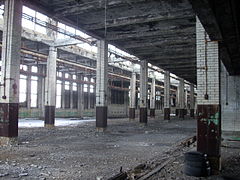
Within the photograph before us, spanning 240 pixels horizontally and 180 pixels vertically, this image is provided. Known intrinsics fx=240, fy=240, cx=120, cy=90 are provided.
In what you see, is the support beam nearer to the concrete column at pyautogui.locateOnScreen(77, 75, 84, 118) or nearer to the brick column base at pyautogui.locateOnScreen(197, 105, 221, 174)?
the concrete column at pyautogui.locateOnScreen(77, 75, 84, 118)

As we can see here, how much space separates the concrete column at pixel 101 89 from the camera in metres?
18.2

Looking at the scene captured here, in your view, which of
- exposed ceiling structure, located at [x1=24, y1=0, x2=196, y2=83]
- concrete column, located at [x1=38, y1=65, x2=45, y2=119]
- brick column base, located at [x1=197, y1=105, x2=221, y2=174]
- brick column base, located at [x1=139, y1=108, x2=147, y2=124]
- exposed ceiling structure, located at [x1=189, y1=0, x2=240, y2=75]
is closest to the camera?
exposed ceiling structure, located at [x1=189, y1=0, x2=240, y2=75]

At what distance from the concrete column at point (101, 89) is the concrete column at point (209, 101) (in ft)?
Result: 35.2

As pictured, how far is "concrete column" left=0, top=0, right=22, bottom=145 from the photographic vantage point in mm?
11922

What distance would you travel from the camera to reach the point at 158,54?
78.9 feet

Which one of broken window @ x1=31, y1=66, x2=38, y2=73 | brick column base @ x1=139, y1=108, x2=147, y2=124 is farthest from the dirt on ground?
broken window @ x1=31, y1=66, x2=38, y2=73

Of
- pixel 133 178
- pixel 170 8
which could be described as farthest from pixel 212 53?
pixel 170 8

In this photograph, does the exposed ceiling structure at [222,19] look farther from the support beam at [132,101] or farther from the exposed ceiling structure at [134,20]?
the support beam at [132,101]

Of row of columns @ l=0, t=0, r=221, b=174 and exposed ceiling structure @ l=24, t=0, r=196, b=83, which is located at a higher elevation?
exposed ceiling structure @ l=24, t=0, r=196, b=83

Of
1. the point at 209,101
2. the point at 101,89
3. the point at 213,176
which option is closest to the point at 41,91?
the point at 101,89

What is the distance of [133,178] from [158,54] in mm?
18766

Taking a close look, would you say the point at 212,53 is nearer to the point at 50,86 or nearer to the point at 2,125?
the point at 2,125

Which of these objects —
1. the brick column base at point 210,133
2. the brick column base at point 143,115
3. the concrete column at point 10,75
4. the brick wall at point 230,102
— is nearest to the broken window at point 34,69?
the brick column base at point 143,115

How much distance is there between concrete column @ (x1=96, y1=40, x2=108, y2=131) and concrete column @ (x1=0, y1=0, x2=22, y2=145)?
7.04 meters
